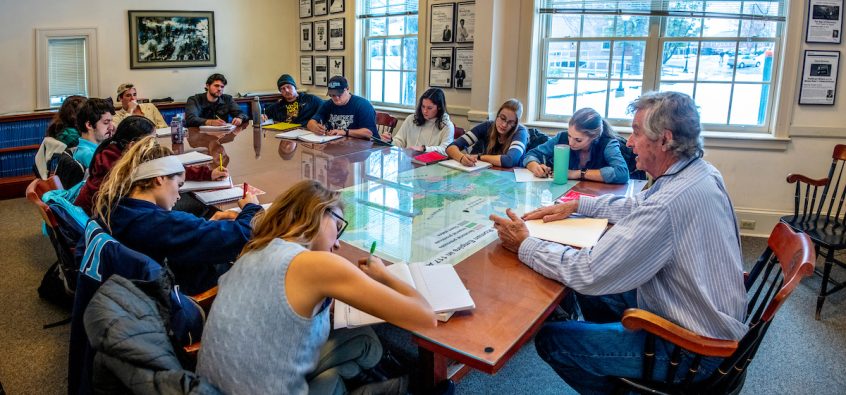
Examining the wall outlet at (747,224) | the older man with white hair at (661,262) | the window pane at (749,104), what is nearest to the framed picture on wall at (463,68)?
the window pane at (749,104)

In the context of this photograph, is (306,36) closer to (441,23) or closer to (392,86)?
(392,86)

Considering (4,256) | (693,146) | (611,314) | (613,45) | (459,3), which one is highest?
(459,3)

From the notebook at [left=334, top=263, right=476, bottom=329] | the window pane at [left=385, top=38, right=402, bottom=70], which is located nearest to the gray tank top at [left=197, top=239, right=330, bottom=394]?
the notebook at [left=334, top=263, right=476, bottom=329]

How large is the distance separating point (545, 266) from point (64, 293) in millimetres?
2531

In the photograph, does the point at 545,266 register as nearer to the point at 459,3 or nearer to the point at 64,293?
the point at 64,293

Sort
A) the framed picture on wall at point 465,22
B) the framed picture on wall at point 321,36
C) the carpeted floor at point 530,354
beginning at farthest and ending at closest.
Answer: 1. the framed picture on wall at point 321,36
2. the framed picture on wall at point 465,22
3. the carpeted floor at point 530,354

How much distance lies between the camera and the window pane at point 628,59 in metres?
4.37

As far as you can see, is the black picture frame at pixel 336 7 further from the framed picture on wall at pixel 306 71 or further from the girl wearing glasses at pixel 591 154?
the girl wearing glasses at pixel 591 154

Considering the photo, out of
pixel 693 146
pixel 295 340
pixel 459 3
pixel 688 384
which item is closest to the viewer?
pixel 295 340

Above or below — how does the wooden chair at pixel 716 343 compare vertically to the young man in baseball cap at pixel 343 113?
below

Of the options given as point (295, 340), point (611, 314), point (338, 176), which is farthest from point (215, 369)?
point (338, 176)

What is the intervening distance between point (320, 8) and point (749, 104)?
430cm

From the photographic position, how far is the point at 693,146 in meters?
1.64

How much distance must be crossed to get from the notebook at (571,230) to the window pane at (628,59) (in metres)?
2.71
